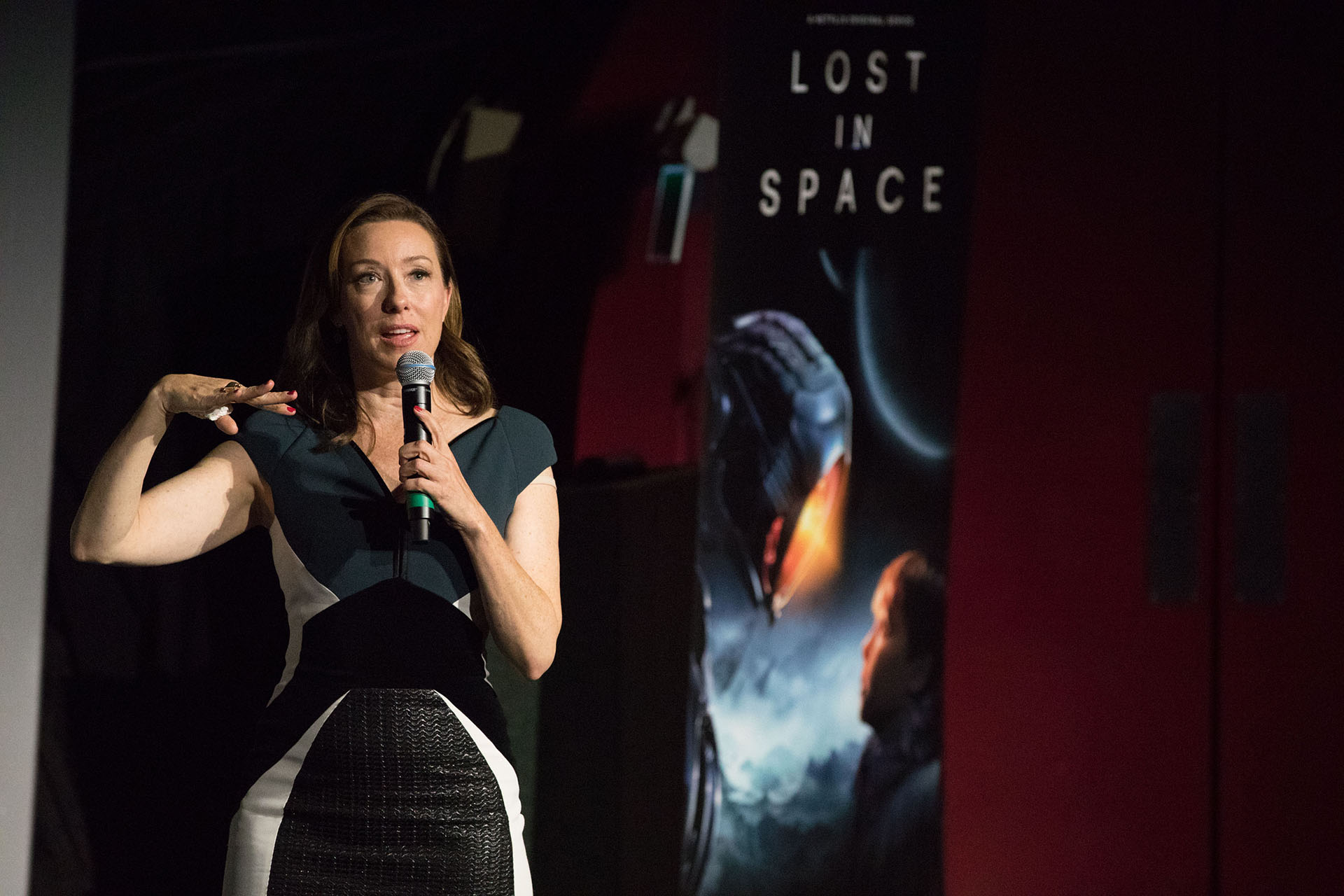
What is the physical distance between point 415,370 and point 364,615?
286 mm

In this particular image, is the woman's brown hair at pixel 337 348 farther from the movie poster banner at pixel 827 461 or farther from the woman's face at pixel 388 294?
the movie poster banner at pixel 827 461

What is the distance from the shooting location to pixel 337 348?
139cm

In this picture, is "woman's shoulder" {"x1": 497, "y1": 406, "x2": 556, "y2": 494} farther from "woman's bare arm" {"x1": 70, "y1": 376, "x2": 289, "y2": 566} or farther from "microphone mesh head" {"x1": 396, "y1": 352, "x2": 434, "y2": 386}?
"woman's bare arm" {"x1": 70, "y1": 376, "x2": 289, "y2": 566}

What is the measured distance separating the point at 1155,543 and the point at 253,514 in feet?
6.39

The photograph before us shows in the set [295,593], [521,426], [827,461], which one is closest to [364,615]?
[295,593]

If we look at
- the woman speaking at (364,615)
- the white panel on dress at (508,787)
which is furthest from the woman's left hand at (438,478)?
the white panel on dress at (508,787)

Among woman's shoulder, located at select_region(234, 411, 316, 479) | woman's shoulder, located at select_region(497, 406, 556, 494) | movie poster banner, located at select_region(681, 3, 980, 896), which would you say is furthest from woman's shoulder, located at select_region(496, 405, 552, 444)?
movie poster banner, located at select_region(681, 3, 980, 896)

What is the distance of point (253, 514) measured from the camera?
130 cm

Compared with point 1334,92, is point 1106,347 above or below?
below

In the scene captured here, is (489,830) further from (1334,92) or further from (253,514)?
(1334,92)

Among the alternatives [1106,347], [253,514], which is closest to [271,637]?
[253,514]

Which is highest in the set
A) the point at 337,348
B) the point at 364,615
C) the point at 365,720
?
the point at 337,348

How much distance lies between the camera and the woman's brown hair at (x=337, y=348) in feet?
4.35

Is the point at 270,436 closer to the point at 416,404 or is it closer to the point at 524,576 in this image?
the point at 416,404
